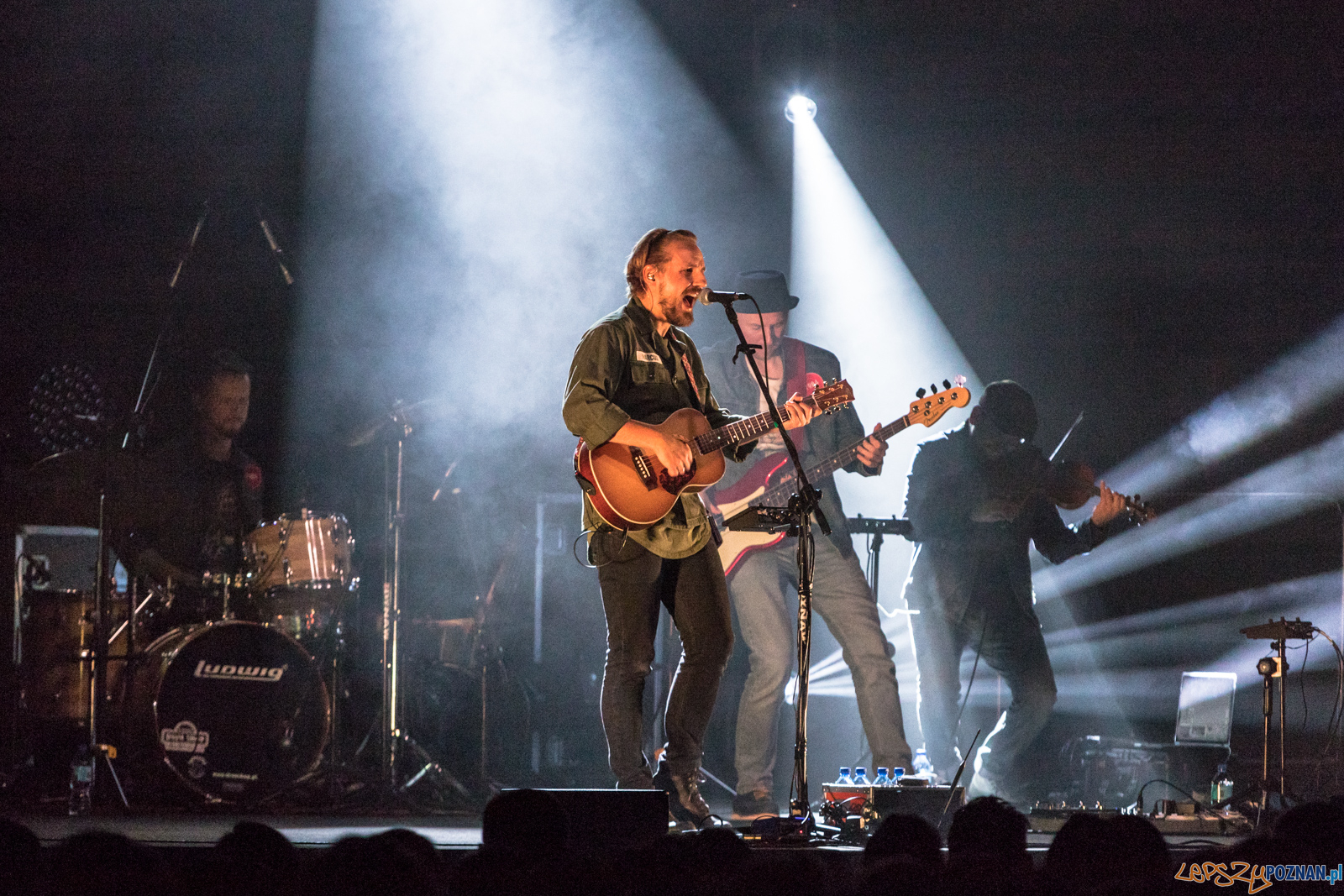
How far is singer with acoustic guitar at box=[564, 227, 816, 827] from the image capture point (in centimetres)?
449

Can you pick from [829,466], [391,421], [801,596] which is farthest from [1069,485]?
[391,421]

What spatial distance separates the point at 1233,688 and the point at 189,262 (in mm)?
7176

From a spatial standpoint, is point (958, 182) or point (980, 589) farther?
point (958, 182)

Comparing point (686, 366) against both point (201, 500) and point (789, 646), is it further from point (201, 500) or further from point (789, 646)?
point (201, 500)

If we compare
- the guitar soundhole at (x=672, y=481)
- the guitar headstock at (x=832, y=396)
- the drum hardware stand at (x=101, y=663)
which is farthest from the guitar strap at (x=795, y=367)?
the drum hardware stand at (x=101, y=663)

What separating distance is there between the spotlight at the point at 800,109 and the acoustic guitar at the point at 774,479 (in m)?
3.51

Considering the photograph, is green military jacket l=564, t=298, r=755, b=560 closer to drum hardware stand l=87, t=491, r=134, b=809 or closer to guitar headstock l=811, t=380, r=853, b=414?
guitar headstock l=811, t=380, r=853, b=414

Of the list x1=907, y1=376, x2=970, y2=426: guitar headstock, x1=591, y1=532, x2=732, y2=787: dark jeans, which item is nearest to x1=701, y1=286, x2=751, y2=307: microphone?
x1=591, y1=532, x2=732, y2=787: dark jeans

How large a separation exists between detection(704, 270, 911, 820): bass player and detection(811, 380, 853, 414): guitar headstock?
2.81 feet

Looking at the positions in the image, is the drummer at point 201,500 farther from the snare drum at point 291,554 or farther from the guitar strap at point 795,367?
the guitar strap at point 795,367

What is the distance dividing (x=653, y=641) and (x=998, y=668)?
3.31m

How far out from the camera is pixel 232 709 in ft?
22.1

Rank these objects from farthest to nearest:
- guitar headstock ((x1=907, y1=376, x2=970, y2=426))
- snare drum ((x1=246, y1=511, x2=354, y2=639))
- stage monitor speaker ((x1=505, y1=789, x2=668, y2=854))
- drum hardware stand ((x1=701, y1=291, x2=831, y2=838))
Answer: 1. snare drum ((x1=246, y1=511, x2=354, y2=639))
2. guitar headstock ((x1=907, y1=376, x2=970, y2=426))
3. drum hardware stand ((x1=701, y1=291, x2=831, y2=838))
4. stage monitor speaker ((x1=505, y1=789, x2=668, y2=854))

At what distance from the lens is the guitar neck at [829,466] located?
6.16 meters
